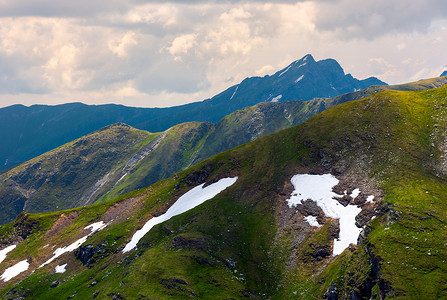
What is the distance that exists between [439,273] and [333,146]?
68307 mm

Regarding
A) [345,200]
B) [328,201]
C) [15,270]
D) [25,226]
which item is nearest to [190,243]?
[328,201]

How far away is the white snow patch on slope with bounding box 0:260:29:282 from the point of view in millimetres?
120787

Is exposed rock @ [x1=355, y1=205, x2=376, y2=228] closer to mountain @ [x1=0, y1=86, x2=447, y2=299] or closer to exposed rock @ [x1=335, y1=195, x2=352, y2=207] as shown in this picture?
mountain @ [x1=0, y1=86, x2=447, y2=299]

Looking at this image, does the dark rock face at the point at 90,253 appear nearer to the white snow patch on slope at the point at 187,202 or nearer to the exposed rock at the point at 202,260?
the white snow patch on slope at the point at 187,202

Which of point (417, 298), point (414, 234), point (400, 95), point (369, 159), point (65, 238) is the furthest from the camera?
point (65, 238)

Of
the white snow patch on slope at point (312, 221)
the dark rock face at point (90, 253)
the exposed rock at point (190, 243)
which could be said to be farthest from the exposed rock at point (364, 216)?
the dark rock face at point (90, 253)

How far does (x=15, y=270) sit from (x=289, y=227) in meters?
125

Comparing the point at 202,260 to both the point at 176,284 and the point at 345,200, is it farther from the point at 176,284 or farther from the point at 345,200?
the point at 345,200

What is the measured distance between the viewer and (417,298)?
47375 mm

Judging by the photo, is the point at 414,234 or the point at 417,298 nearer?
the point at 417,298

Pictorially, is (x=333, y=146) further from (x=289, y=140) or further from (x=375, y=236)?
(x=375, y=236)

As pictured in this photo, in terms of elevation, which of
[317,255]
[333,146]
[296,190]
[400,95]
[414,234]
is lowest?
[317,255]

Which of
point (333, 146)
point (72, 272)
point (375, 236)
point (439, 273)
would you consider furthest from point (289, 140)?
point (72, 272)

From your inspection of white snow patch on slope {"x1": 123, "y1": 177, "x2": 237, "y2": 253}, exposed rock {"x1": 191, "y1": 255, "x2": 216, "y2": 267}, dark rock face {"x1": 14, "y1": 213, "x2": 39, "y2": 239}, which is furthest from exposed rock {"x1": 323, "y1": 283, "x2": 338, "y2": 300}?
dark rock face {"x1": 14, "y1": 213, "x2": 39, "y2": 239}
